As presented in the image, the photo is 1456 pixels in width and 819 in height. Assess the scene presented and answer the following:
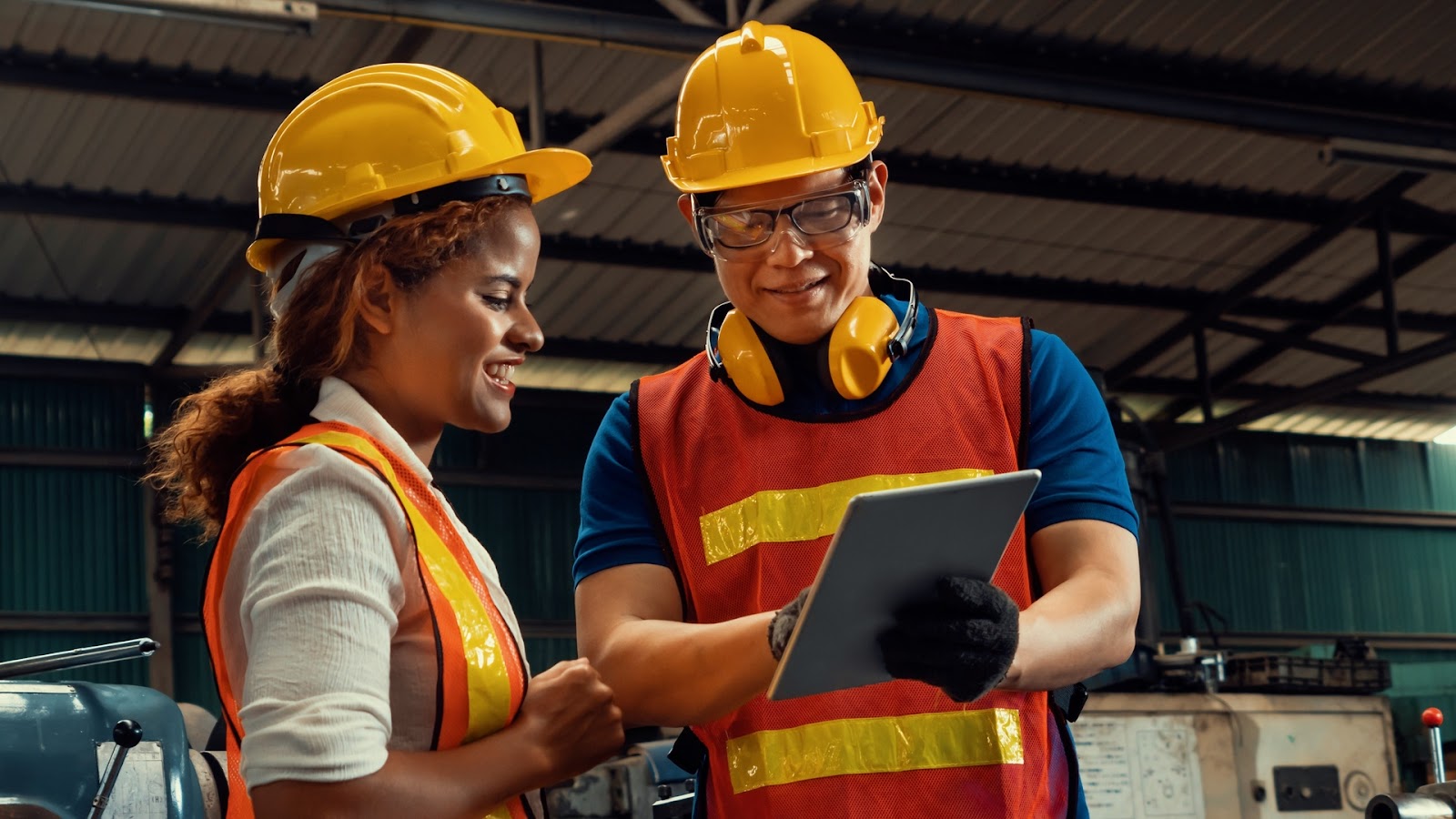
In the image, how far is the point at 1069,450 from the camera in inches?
87.7

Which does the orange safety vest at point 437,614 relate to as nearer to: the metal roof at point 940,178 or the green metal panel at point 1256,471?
the metal roof at point 940,178

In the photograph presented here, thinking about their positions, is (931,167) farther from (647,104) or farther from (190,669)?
(190,669)

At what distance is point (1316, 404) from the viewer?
15.8m

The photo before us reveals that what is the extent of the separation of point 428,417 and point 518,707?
37 cm

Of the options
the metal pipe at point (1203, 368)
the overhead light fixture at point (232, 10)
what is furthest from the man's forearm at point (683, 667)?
the metal pipe at point (1203, 368)

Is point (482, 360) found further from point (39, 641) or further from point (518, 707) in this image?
point (39, 641)

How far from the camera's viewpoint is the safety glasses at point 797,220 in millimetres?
2307

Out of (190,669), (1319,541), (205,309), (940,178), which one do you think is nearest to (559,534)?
(190,669)

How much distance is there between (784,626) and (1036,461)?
1.81 feet

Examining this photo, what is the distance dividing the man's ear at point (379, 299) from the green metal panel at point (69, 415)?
34.2ft

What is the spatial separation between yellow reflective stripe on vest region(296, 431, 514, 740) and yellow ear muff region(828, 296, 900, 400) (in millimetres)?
709

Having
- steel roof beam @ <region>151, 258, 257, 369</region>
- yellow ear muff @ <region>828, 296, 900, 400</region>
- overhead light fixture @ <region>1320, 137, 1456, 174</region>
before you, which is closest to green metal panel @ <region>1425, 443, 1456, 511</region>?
overhead light fixture @ <region>1320, 137, 1456, 174</region>

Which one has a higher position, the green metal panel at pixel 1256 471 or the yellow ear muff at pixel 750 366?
the green metal panel at pixel 1256 471

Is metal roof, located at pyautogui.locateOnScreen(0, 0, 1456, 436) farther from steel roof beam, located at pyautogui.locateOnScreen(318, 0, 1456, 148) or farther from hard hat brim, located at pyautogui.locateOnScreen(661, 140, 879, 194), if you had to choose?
hard hat brim, located at pyautogui.locateOnScreen(661, 140, 879, 194)
